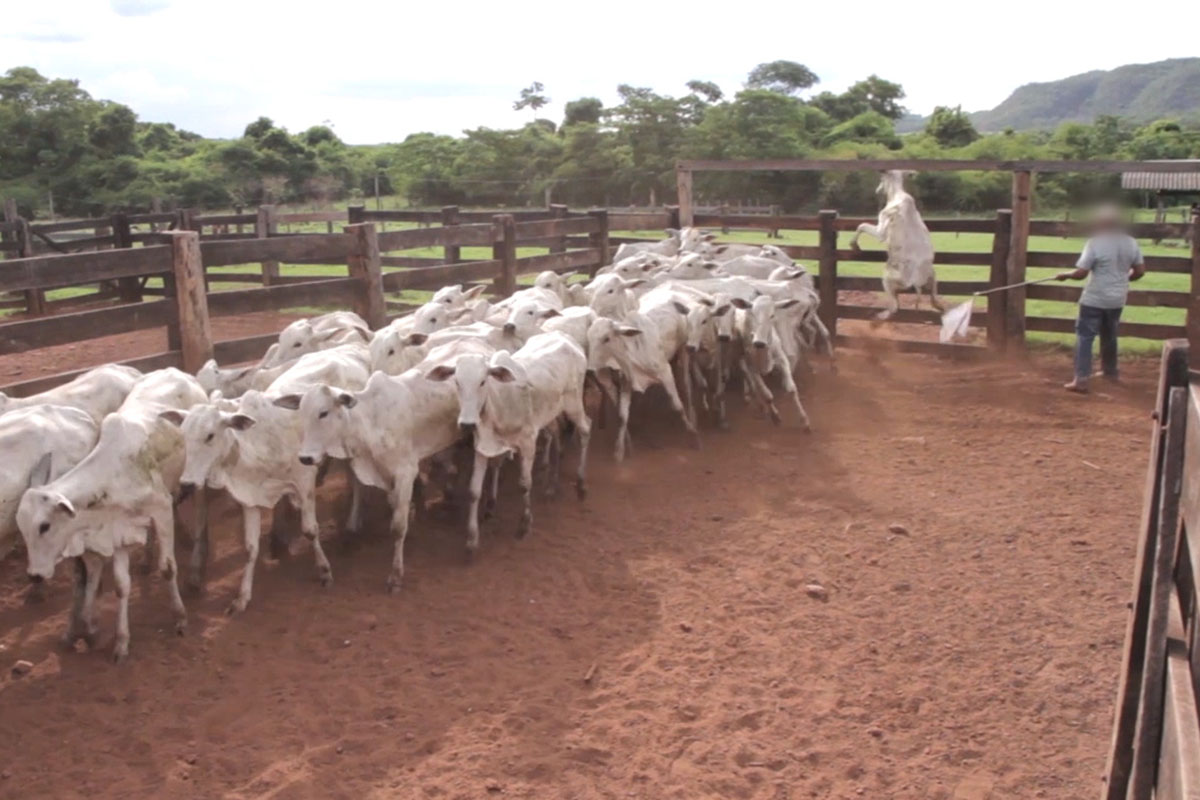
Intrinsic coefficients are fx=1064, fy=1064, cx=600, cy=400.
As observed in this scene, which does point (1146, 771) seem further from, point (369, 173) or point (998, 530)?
point (369, 173)

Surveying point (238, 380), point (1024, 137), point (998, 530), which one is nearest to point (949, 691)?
point (998, 530)

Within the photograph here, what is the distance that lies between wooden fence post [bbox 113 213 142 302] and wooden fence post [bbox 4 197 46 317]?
49.5 inches

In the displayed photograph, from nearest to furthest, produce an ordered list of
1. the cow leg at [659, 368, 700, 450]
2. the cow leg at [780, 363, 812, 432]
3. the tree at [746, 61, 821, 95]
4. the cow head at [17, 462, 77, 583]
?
the cow head at [17, 462, 77, 583], the cow leg at [659, 368, 700, 450], the cow leg at [780, 363, 812, 432], the tree at [746, 61, 821, 95]

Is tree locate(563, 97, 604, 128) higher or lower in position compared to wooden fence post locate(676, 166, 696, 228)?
higher

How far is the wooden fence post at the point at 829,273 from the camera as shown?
14250 millimetres

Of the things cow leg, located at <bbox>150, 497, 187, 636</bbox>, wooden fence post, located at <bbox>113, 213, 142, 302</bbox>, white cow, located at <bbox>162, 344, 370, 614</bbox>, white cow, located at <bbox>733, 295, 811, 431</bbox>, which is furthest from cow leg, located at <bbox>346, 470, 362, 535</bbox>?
wooden fence post, located at <bbox>113, 213, 142, 302</bbox>

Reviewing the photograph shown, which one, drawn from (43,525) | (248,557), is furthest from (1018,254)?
(43,525)

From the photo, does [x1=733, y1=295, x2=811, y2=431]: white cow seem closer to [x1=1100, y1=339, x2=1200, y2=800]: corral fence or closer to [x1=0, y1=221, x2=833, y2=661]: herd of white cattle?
[x1=0, y1=221, x2=833, y2=661]: herd of white cattle

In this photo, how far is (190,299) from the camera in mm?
9336

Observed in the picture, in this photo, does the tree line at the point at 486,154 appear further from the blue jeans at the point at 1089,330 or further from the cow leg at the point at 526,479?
the cow leg at the point at 526,479

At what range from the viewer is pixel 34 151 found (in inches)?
1762

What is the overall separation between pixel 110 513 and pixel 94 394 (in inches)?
62.0

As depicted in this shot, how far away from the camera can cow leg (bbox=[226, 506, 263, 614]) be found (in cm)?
674

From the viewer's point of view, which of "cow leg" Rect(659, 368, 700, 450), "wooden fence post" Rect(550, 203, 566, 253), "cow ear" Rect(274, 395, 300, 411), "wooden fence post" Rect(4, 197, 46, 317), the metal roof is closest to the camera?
"cow ear" Rect(274, 395, 300, 411)
